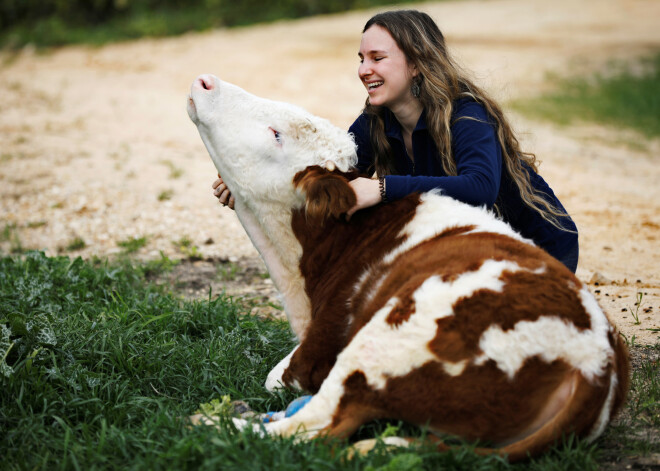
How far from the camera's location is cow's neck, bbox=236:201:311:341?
3.20m

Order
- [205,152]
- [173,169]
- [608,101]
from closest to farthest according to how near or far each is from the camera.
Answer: [173,169], [205,152], [608,101]

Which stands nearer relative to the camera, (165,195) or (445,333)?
(445,333)

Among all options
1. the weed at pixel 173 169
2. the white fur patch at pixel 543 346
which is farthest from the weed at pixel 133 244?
the white fur patch at pixel 543 346

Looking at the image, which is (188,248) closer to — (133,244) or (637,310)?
(133,244)

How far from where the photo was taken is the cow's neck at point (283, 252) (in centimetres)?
320

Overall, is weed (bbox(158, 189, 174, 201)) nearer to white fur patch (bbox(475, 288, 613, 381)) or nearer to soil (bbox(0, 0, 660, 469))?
soil (bbox(0, 0, 660, 469))

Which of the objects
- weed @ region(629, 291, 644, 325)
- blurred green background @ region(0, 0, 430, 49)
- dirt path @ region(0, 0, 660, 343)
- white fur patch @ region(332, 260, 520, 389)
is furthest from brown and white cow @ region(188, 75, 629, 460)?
blurred green background @ region(0, 0, 430, 49)

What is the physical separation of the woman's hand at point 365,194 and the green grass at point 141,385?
0.89 m

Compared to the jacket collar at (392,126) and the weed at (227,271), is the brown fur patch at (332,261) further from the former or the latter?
the weed at (227,271)

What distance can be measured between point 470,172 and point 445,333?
38.0 inches

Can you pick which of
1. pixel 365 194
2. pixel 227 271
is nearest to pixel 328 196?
pixel 365 194

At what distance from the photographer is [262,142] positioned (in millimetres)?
3158

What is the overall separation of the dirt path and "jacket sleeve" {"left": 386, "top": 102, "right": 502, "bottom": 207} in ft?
1.41

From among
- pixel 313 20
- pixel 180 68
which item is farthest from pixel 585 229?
pixel 313 20
